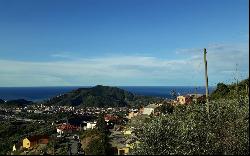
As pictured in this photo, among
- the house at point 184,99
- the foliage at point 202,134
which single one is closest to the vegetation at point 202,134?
the foliage at point 202,134

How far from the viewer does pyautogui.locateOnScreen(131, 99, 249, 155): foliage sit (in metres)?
28.6

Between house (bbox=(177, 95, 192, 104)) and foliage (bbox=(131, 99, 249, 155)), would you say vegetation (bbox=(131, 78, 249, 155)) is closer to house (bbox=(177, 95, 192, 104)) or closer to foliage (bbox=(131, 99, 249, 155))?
foliage (bbox=(131, 99, 249, 155))

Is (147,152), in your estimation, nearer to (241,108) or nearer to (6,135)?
(241,108)

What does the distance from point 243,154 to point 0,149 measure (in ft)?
283

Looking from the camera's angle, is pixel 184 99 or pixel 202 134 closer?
pixel 202 134

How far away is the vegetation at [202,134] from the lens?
28.5 meters

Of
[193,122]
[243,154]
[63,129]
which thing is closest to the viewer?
[243,154]

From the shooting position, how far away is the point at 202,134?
2988cm

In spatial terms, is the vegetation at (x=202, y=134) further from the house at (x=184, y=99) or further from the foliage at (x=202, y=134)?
the house at (x=184, y=99)

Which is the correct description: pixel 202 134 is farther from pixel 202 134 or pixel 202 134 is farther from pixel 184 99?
pixel 184 99

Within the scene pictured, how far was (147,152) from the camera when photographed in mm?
29266

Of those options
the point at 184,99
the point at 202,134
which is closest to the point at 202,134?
the point at 202,134

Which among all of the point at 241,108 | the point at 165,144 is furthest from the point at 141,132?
the point at 241,108

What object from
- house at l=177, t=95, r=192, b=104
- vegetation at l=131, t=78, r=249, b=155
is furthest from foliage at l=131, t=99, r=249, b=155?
house at l=177, t=95, r=192, b=104
